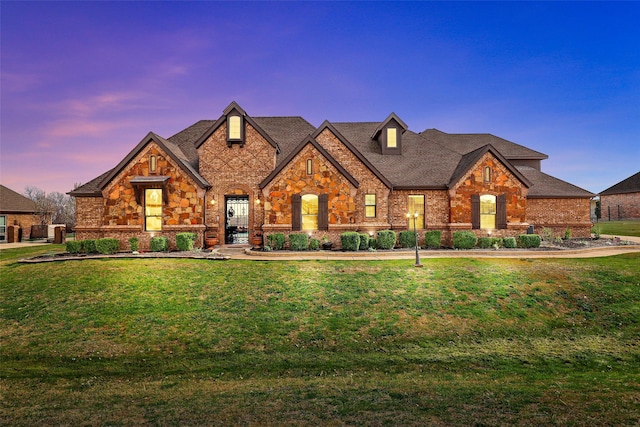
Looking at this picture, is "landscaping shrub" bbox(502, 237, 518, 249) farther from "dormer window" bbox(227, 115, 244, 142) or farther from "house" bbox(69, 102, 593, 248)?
"dormer window" bbox(227, 115, 244, 142)

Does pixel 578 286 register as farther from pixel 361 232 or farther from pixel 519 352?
pixel 361 232

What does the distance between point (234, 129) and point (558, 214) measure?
24918 millimetres

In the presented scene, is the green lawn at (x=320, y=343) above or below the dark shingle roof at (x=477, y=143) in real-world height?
below

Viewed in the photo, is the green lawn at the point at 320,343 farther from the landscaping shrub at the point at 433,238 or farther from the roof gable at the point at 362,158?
the roof gable at the point at 362,158

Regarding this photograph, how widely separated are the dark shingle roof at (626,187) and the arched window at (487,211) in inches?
1283

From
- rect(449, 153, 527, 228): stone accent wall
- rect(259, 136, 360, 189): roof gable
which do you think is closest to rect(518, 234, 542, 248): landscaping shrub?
Answer: rect(449, 153, 527, 228): stone accent wall

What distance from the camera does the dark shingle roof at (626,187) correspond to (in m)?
41.0

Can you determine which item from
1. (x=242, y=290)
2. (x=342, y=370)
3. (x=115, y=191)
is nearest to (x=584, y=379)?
(x=342, y=370)

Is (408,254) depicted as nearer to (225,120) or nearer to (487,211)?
(487,211)

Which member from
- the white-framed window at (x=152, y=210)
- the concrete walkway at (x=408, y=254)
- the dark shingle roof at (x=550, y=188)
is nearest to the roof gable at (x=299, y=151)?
the concrete walkway at (x=408, y=254)

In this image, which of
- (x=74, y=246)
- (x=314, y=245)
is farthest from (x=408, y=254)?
(x=74, y=246)

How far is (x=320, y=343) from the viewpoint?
9531 mm

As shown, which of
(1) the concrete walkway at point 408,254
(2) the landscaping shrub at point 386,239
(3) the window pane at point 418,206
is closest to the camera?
(1) the concrete walkway at point 408,254

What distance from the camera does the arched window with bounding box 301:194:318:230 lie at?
69.0 ft
